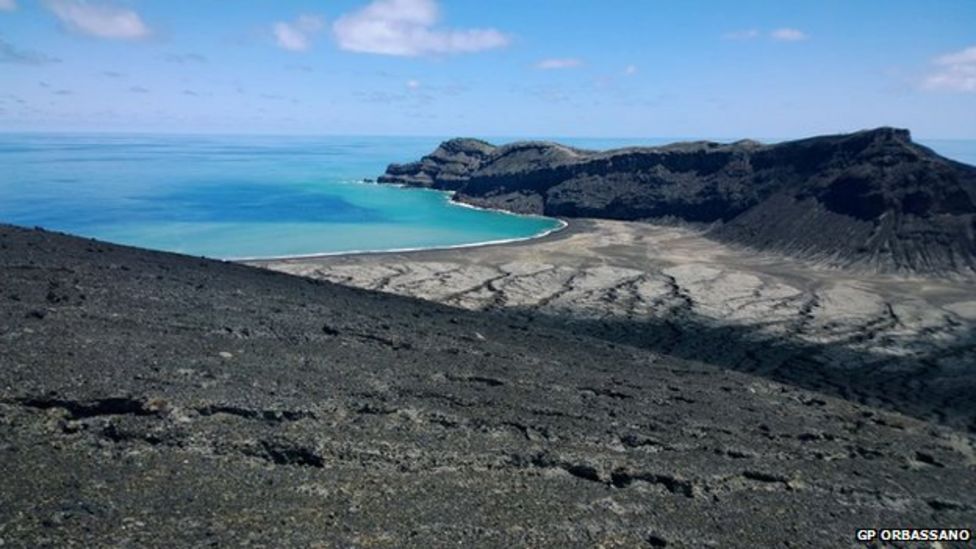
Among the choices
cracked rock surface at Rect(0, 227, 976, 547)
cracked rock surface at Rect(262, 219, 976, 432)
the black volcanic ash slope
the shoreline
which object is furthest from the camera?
the black volcanic ash slope

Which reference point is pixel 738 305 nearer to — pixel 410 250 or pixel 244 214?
pixel 410 250

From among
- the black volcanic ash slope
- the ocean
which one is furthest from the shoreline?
the black volcanic ash slope

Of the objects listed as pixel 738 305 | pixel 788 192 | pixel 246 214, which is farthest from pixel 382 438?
pixel 246 214

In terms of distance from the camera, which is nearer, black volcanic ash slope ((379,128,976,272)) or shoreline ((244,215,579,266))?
shoreline ((244,215,579,266))

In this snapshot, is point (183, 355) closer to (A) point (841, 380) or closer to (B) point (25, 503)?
(B) point (25, 503)

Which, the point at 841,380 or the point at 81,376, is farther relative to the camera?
the point at 841,380

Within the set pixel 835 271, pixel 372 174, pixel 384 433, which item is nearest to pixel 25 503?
pixel 384 433

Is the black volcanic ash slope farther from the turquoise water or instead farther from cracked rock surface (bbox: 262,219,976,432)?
the turquoise water
